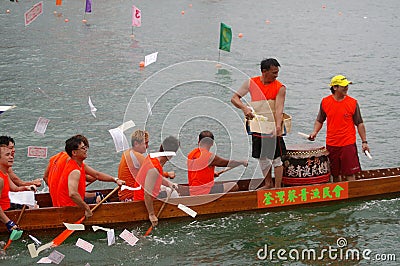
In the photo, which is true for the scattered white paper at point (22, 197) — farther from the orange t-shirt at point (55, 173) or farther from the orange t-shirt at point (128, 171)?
the orange t-shirt at point (128, 171)

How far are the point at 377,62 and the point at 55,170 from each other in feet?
46.1

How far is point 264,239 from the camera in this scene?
8.57 m

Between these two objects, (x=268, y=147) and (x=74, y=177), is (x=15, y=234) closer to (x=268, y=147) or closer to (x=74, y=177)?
(x=74, y=177)

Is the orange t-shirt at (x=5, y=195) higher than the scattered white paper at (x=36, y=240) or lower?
higher

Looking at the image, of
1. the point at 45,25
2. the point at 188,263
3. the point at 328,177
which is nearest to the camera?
the point at 188,263

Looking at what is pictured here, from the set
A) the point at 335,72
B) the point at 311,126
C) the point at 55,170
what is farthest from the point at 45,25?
the point at 55,170

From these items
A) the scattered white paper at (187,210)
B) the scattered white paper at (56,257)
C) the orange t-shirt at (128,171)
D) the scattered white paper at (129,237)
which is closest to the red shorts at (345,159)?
the scattered white paper at (187,210)

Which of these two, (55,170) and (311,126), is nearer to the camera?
(55,170)

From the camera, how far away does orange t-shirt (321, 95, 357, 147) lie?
355 inches

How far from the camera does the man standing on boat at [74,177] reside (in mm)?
7969

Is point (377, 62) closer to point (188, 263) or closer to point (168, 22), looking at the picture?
point (168, 22)

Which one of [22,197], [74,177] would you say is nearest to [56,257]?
[22,197]

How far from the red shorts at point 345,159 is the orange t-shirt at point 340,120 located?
8 cm

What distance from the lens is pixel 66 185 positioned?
812 cm
